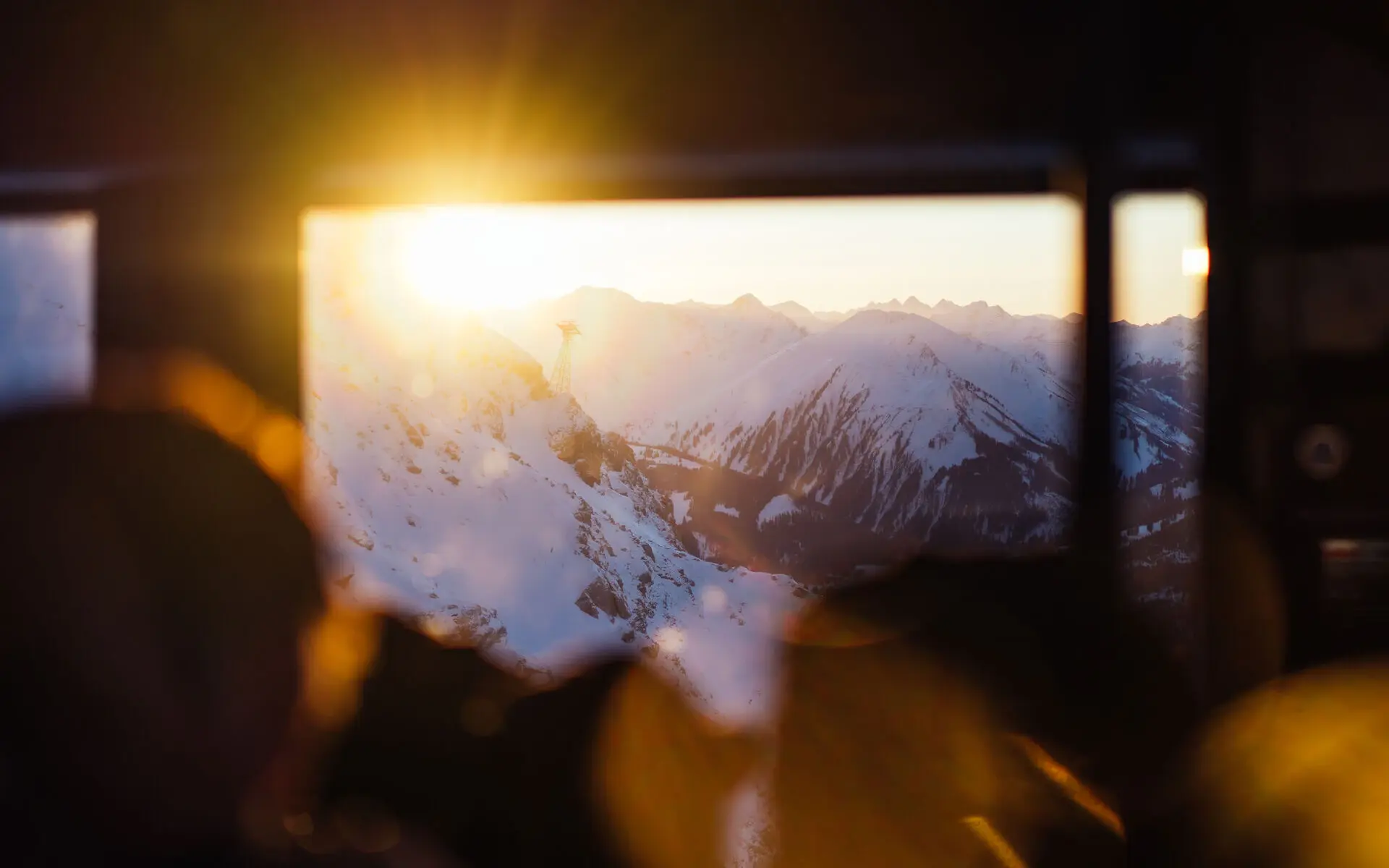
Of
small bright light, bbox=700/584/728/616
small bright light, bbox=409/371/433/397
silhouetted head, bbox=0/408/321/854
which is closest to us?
silhouetted head, bbox=0/408/321/854

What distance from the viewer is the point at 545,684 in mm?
1688

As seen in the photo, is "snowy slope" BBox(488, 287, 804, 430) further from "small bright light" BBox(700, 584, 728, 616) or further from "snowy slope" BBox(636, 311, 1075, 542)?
"small bright light" BBox(700, 584, 728, 616)

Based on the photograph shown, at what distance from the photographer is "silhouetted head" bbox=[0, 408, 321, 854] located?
1.98ft

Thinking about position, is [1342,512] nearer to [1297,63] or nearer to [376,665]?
[1297,63]

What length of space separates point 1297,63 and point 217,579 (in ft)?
6.81

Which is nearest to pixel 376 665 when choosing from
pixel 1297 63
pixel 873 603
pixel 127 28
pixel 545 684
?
pixel 545 684

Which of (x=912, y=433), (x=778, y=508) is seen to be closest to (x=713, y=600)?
(x=778, y=508)

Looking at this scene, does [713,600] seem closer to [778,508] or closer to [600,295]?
[778,508]

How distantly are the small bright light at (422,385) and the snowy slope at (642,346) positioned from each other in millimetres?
197

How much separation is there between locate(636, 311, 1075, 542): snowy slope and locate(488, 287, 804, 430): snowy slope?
56 mm

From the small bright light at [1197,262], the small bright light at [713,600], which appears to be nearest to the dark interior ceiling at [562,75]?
the small bright light at [1197,262]

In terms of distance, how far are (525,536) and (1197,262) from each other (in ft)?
4.84

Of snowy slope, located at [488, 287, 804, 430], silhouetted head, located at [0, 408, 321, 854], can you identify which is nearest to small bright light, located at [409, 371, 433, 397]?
snowy slope, located at [488, 287, 804, 430]

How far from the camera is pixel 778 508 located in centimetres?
188
